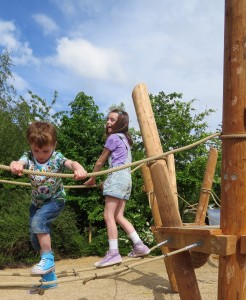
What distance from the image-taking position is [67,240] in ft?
31.6

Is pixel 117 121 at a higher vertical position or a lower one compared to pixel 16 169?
higher

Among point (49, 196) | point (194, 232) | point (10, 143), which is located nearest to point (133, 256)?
point (194, 232)

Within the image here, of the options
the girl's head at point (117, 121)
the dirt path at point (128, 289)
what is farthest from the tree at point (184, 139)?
the girl's head at point (117, 121)

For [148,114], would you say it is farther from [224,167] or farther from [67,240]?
[67,240]

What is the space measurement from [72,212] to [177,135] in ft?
10.6

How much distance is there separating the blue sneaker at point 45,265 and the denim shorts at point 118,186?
0.89 metres

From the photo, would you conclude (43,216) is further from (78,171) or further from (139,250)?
(139,250)

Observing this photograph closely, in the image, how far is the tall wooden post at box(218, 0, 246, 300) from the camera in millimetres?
2900

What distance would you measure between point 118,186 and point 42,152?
0.95 metres

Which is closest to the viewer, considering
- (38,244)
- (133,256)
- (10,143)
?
(38,244)

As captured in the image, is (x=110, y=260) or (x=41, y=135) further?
(x=110, y=260)

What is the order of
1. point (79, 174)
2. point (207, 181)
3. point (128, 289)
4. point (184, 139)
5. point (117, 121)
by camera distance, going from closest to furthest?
point (79, 174)
point (117, 121)
point (207, 181)
point (128, 289)
point (184, 139)

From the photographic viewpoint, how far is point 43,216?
3.04 meters

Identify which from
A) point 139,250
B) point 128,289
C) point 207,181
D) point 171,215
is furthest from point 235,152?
point 128,289
